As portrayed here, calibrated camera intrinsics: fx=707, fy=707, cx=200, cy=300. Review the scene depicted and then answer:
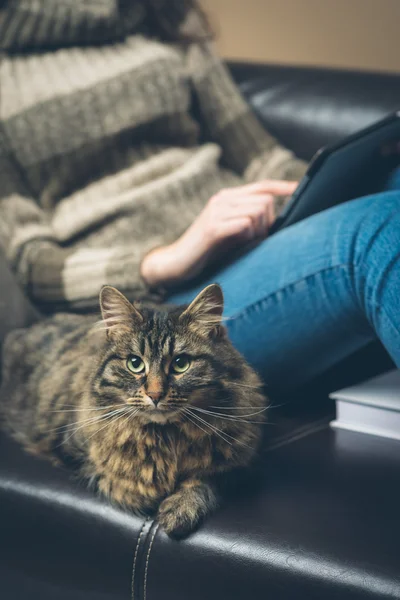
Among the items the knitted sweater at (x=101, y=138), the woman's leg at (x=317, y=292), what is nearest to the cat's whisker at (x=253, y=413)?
the woman's leg at (x=317, y=292)

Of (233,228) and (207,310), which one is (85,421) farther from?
(233,228)

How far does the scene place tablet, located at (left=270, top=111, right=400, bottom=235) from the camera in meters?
0.81

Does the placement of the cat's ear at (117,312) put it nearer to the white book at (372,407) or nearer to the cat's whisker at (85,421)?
the cat's whisker at (85,421)

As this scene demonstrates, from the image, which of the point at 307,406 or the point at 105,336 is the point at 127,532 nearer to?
the point at 105,336

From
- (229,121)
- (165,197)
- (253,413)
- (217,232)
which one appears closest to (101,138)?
(165,197)

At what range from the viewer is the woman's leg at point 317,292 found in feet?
2.53

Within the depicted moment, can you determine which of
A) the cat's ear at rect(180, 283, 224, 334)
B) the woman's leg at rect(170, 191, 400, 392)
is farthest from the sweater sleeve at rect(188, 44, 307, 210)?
the cat's ear at rect(180, 283, 224, 334)

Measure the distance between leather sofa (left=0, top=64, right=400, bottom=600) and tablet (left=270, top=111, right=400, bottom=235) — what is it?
10.2 inches

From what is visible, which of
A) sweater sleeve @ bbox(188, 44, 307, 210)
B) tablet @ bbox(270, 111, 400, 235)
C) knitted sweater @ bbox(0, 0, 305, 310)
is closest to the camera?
tablet @ bbox(270, 111, 400, 235)

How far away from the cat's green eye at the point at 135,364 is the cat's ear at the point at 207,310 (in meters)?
0.06

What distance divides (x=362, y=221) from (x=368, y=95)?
819 millimetres

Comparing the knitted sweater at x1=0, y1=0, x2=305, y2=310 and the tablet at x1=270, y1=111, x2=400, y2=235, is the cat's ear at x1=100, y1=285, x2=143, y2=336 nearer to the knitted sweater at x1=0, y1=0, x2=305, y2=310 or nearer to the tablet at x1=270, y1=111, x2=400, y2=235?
the tablet at x1=270, y1=111, x2=400, y2=235

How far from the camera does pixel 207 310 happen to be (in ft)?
2.33

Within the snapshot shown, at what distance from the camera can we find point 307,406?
1.04m
